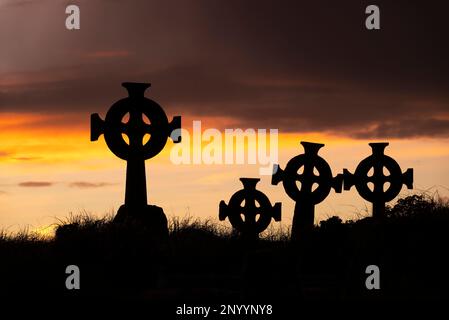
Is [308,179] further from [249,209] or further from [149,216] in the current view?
[149,216]

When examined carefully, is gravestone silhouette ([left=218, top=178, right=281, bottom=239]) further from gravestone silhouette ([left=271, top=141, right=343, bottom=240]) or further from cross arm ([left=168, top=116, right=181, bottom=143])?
cross arm ([left=168, top=116, right=181, bottom=143])

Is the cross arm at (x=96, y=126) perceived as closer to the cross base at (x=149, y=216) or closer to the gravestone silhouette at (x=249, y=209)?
the cross base at (x=149, y=216)

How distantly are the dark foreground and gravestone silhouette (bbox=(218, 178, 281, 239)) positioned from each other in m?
5.24

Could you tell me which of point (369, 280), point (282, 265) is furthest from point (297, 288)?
point (369, 280)

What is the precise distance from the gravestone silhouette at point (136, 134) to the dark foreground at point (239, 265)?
37.2 inches

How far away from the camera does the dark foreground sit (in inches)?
551

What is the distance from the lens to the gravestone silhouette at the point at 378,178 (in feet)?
85.3

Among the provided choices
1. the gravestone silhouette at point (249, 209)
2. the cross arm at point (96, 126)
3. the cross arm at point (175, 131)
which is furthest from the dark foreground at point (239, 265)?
the gravestone silhouette at point (249, 209)

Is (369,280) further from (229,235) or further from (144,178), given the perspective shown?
(229,235)

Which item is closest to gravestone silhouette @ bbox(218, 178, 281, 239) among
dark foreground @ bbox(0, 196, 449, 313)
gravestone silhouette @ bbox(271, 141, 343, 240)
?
gravestone silhouette @ bbox(271, 141, 343, 240)

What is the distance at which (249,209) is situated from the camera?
26.5 m

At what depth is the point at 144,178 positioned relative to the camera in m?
20.6
